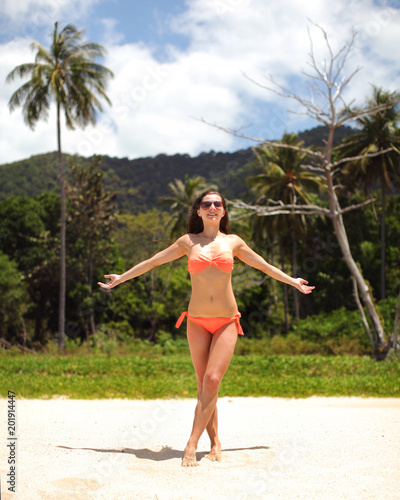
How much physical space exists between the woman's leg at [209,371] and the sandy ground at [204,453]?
0.18 meters

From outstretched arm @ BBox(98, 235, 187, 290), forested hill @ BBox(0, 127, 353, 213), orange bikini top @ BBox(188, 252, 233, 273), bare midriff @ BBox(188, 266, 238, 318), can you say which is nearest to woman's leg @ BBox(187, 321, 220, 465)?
bare midriff @ BBox(188, 266, 238, 318)

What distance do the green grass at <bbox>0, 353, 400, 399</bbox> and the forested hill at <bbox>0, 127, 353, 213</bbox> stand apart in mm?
25279

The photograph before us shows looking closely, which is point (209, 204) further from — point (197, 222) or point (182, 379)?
point (182, 379)

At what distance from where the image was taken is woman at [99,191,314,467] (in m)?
4.12

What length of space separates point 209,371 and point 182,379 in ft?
22.2

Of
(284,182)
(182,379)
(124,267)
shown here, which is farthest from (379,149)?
(182,379)

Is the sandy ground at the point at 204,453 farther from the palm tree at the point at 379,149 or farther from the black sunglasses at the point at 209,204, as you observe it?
the palm tree at the point at 379,149

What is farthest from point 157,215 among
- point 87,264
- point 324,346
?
point 324,346

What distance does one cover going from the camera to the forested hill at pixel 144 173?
1738 inches

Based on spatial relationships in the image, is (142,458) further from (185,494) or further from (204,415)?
(185,494)

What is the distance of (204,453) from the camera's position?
15.0 feet

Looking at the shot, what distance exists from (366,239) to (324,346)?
12.0m

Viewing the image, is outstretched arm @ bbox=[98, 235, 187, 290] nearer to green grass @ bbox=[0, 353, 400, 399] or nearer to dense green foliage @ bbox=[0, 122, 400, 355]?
green grass @ bbox=[0, 353, 400, 399]

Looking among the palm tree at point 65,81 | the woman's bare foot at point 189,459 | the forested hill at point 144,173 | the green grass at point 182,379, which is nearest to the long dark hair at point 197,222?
the woman's bare foot at point 189,459
